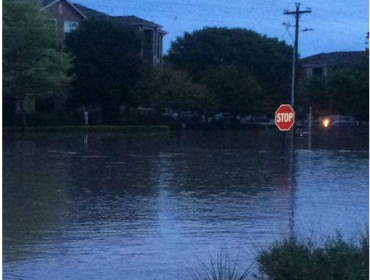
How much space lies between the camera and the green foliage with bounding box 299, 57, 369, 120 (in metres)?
65.6

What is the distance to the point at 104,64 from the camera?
68750 mm

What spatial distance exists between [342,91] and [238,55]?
841 inches

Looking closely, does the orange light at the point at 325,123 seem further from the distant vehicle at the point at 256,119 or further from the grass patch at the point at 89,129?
the grass patch at the point at 89,129

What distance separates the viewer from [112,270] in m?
9.66

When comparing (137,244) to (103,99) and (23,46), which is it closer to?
(23,46)

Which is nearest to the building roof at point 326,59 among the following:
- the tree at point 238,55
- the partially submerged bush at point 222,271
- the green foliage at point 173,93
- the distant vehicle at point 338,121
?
the distant vehicle at point 338,121

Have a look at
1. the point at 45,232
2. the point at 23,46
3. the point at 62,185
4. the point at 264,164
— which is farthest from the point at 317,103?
the point at 45,232

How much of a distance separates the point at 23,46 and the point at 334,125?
142 feet

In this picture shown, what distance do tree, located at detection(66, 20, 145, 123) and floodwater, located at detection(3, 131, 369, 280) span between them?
130 ft

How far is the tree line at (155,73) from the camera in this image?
56.2 metres

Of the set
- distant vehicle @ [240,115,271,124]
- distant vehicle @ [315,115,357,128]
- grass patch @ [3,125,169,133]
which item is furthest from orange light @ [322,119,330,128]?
grass patch @ [3,125,169,133]

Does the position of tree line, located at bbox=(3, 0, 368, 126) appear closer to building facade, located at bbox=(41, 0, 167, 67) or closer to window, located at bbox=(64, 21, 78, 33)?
building facade, located at bbox=(41, 0, 167, 67)

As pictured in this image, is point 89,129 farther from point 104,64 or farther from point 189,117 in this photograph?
point 189,117

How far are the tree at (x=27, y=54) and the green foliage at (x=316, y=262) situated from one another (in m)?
47.8
